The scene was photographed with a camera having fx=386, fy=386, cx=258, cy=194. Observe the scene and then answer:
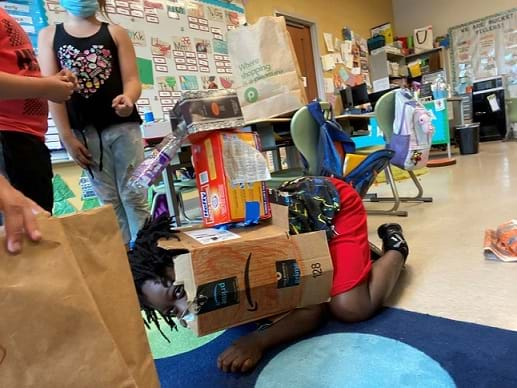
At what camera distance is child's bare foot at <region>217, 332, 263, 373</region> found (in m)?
0.84

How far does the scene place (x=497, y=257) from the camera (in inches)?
50.5

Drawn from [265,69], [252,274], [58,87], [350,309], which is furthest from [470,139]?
[58,87]

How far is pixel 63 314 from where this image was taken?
1.37 ft

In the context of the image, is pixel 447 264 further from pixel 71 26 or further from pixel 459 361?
pixel 71 26

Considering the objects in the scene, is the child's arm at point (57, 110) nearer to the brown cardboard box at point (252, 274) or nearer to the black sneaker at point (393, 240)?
the brown cardboard box at point (252, 274)

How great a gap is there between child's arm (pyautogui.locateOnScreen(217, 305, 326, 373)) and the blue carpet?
0.06ft

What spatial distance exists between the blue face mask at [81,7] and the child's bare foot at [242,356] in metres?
1.14

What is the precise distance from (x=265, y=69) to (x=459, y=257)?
116 cm

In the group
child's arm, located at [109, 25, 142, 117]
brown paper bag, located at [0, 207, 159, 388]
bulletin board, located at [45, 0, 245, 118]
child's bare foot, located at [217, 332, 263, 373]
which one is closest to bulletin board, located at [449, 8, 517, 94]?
bulletin board, located at [45, 0, 245, 118]

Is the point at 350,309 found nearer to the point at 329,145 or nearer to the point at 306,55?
the point at 329,145

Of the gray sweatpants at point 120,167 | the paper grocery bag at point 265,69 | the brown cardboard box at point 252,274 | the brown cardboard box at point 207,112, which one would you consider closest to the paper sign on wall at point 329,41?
the paper grocery bag at point 265,69

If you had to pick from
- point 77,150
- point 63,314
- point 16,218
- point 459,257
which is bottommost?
point 459,257

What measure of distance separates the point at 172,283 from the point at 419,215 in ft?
5.28

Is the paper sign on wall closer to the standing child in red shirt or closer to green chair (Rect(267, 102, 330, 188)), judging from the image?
green chair (Rect(267, 102, 330, 188))
